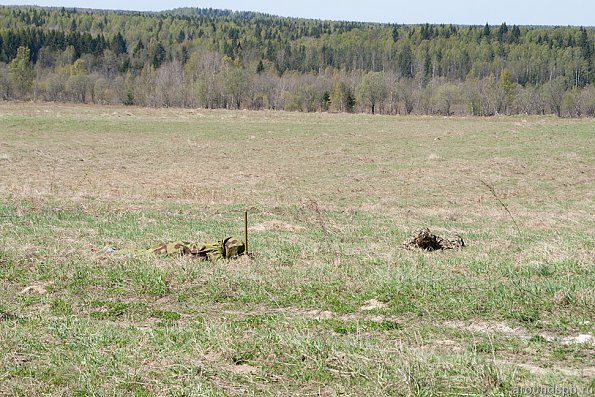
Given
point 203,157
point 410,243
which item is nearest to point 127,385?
point 410,243

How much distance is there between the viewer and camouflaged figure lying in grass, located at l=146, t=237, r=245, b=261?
1030 cm

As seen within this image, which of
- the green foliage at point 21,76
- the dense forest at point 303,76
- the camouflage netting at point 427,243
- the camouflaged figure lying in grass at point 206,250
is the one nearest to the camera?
the camouflaged figure lying in grass at point 206,250

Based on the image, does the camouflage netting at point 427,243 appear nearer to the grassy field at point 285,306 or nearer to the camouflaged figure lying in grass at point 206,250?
the grassy field at point 285,306

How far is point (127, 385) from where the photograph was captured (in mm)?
5121

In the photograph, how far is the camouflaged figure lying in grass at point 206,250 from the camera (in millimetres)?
10297

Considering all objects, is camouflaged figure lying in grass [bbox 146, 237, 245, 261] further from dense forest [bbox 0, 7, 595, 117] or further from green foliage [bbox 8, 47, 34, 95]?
green foliage [bbox 8, 47, 34, 95]

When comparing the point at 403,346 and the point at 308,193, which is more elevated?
the point at 403,346

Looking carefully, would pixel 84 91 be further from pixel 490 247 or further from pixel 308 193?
pixel 490 247

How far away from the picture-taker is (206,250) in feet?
34.1

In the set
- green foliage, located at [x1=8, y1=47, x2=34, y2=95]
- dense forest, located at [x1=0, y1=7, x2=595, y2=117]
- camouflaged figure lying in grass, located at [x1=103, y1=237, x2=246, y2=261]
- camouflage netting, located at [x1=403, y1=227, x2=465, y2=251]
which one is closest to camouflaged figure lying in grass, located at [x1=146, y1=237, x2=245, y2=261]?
camouflaged figure lying in grass, located at [x1=103, y1=237, x2=246, y2=261]

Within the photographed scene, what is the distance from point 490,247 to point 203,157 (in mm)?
29073

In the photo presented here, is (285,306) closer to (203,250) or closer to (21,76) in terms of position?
(203,250)

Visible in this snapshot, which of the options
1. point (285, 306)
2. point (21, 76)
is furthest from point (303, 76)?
point (285, 306)

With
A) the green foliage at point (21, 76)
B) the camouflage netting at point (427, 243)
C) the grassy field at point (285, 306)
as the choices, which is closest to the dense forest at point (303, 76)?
the green foliage at point (21, 76)
